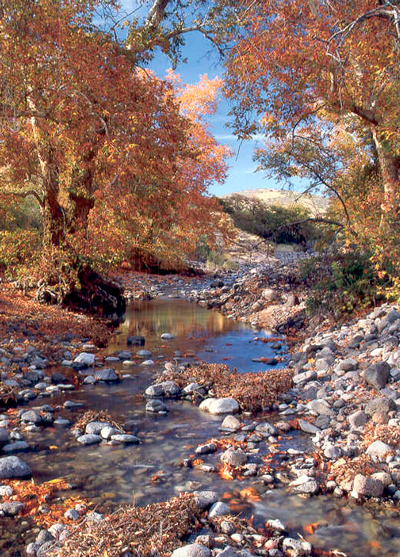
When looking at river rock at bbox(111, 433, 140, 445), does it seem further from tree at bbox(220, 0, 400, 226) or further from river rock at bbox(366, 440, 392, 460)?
tree at bbox(220, 0, 400, 226)

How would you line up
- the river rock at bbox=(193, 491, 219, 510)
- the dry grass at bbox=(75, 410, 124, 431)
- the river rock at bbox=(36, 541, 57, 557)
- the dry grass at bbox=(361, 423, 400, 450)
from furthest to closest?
1. the dry grass at bbox=(75, 410, 124, 431)
2. the dry grass at bbox=(361, 423, 400, 450)
3. the river rock at bbox=(193, 491, 219, 510)
4. the river rock at bbox=(36, 541, 57, 557)

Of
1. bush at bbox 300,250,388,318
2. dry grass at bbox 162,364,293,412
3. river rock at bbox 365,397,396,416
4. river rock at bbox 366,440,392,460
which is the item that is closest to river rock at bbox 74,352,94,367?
dry grass at bbox 162,364,293,412

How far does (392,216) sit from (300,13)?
4.80 m

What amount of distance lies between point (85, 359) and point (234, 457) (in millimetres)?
4666

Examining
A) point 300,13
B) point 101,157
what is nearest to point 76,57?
point 101,157

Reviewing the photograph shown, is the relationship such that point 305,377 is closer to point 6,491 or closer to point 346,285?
point 346,285

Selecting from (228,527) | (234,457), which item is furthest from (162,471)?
(228,527)

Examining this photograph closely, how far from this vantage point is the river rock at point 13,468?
4.46m

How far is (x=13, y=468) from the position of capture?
4.50 meters

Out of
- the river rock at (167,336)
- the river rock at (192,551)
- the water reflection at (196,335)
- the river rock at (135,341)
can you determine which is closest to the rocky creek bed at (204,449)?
the river rock at (192,551)

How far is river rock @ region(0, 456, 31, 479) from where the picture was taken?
4.46 meters

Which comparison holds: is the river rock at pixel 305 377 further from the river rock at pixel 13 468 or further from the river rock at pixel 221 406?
the river rock at pixel 13 468

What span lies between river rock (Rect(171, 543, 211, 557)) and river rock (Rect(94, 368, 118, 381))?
4.84 metres

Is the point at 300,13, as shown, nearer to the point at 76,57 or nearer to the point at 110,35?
the point at 110,35
